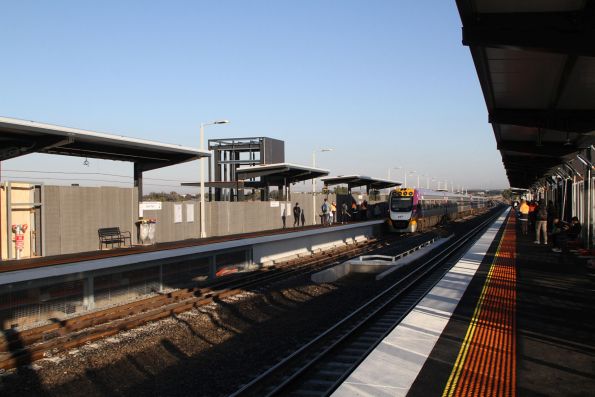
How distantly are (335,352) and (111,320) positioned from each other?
4.76m

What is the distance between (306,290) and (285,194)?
1729cm

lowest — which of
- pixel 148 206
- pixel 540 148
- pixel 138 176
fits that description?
pixel 148 206

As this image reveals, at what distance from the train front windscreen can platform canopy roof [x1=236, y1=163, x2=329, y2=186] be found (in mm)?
5647

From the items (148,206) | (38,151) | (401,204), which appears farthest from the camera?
(401,204)

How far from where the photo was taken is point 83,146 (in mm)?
16281

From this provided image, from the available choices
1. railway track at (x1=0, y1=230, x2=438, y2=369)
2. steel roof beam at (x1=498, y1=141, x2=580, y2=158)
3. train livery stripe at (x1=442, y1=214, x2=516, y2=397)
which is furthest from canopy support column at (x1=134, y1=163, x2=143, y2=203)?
steel roof beam at (x1=498, y1=141, x2=580, y2=158)

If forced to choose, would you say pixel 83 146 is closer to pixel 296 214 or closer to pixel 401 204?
pixel 296 214

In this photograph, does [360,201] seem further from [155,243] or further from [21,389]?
[21,389]

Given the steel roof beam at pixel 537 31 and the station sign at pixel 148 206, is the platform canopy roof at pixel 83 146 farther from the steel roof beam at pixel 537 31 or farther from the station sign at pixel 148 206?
the steel roof beam at pixel 537 31

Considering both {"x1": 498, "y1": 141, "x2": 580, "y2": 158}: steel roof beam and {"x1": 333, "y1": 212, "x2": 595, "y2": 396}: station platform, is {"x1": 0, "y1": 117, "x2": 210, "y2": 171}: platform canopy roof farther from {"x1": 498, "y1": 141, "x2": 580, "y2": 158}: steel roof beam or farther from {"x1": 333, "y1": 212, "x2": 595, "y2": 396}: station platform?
{"x1": 498, "y1": 141, "x2": 580, "y2": 158}: steel roof beam

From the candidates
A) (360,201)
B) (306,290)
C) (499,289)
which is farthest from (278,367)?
(360,201)

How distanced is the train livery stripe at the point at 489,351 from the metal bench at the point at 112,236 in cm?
1183

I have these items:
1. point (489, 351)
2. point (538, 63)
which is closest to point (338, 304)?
point (489, 351)

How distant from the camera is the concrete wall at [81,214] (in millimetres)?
15570
